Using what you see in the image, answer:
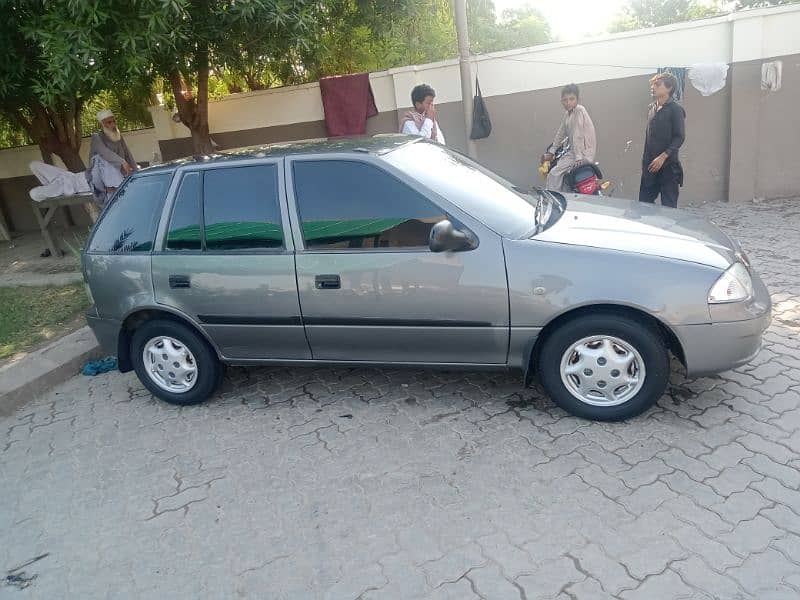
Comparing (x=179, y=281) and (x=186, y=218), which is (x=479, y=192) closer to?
(x=186, y=218)

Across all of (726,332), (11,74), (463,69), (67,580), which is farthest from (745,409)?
(11,74)

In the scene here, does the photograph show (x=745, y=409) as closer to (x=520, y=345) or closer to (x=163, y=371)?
(x=520, y=345)

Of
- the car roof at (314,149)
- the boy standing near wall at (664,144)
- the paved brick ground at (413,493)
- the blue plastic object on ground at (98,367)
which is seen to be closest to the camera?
the paved brick ground at (413,493)

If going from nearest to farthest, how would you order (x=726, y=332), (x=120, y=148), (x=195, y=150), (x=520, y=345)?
(x=726, y=332)
(x=520, y=345)
(x=120, y=148)
(x=195, y=150)

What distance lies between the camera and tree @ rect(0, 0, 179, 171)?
528 cm

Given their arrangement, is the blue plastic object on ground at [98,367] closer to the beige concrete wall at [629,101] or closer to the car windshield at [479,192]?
the car windshield at [479,192]

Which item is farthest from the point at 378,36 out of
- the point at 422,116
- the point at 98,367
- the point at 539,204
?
the point at 98,367

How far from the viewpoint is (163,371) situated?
4.20 m

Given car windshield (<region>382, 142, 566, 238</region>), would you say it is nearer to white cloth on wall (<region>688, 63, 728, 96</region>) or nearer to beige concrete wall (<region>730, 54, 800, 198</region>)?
white cloth on wall (<region>688, 63, 728, 96</region>)

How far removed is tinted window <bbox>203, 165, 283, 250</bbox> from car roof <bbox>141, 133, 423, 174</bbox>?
13 cm

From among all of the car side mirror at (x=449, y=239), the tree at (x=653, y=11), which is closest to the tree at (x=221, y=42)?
the car side mirror at (x=449, y=239)

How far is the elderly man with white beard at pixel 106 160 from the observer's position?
7070mm

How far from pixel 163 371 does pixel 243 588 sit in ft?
6.42

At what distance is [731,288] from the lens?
321 centimetres
